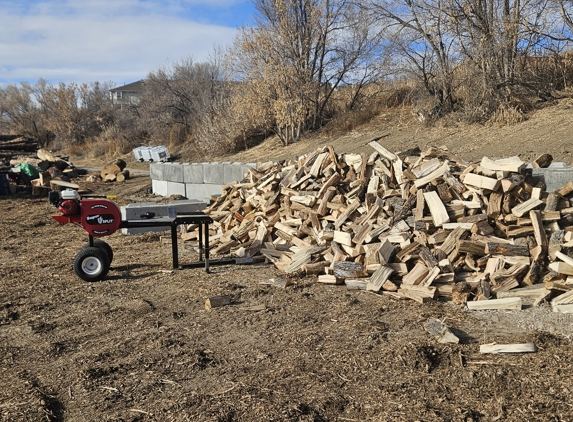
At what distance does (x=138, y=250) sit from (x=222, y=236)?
57.0 inches

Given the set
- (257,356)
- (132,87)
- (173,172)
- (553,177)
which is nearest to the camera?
(257,356)

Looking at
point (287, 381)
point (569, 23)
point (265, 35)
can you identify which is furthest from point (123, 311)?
point (265, 35)

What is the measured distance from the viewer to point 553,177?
6.85 metres

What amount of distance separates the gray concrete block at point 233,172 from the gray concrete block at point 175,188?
6.08 ft

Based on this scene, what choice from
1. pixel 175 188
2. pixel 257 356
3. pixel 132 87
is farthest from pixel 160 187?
pixel 132 87

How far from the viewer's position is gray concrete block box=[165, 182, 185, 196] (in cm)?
1395

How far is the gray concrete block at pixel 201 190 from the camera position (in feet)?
42.6

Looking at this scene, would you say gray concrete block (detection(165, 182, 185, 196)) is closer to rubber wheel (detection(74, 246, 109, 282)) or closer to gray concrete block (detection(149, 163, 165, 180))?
gray concrete block (detection(149, 163, 165, 180))

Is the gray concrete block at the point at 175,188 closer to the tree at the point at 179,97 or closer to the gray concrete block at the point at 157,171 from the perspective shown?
the gray concrete block at the point at 157,171

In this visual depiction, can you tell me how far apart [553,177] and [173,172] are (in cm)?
983

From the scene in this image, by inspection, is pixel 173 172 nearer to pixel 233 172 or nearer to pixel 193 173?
pixel 193 173

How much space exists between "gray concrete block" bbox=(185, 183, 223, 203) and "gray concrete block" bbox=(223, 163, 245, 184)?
0.44 meters

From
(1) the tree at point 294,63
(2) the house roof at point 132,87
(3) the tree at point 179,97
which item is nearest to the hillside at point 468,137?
(1) the tree at point 294,63

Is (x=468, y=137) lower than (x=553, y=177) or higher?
higher
